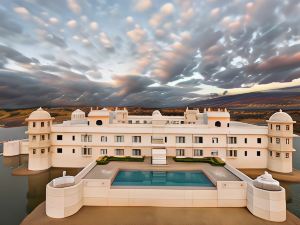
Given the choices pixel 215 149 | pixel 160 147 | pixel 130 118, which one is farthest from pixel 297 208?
pixel 130 118

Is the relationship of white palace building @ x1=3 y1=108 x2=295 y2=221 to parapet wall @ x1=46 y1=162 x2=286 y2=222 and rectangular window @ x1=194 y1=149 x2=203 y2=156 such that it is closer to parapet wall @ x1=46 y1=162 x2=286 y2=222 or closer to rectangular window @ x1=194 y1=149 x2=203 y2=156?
rectangular window @ x1=194 y1=149 x2=203 y2=156

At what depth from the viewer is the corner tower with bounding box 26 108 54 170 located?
4203 cm

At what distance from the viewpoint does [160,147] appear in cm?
4203

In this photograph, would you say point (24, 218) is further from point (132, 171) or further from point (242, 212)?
point (242, 212)

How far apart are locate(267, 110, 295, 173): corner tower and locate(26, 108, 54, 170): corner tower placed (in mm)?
44099

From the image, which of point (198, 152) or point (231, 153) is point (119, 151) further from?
point (231, 153)

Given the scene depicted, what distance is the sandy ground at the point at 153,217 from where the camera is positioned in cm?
2331

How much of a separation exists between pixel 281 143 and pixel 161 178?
24.6 meters

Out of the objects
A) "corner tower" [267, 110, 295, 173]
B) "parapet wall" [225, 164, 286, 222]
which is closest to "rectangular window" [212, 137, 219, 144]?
"corner tower" [267, 110, 295, 173]

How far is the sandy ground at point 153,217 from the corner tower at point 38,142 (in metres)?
17.6

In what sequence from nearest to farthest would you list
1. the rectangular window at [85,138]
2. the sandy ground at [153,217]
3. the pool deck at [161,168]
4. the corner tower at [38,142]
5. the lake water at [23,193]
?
the sandy ground at [153,217] → the lake water at [23,193] → the pool deck at [161,168] → the corner tower at [38,142] → the rectangular window at [85,138]

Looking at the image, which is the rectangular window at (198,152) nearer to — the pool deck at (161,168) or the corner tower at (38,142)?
the pool deck at (161,168)

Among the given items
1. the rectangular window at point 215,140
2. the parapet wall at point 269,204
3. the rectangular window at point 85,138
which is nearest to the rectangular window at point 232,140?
the rectangular window at point 215,140

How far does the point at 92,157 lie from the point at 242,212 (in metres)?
29.3
